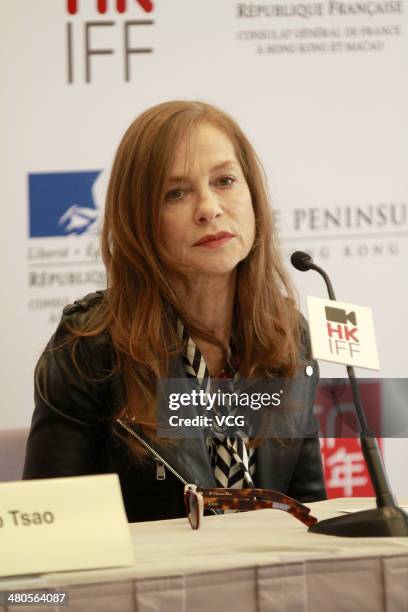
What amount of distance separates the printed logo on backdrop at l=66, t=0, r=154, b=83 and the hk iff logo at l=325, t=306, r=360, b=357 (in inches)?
77.2

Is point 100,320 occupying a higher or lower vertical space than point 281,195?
lower

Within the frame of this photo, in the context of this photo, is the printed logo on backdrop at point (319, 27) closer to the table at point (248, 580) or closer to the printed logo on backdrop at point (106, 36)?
the printed logo on backdrop at point (106, 36)

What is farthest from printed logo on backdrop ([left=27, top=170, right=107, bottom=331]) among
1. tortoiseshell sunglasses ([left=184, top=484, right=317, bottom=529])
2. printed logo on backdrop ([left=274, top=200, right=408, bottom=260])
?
tortoiseshell sunglasses ([left=184, top=484, right=317, bottom=529])

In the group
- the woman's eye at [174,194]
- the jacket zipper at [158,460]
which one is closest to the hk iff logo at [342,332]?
the jacket zipper at [158,460]

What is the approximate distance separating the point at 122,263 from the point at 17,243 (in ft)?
3.95

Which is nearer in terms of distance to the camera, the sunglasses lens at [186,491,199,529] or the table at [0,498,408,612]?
the table at [0,498,408,612]

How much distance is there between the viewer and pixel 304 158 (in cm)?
327

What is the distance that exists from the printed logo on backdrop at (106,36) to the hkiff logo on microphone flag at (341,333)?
6.40 ft

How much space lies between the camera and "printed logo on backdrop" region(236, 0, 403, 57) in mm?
3201

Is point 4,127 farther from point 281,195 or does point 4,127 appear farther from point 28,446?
point 28,446

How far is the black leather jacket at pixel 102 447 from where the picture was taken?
1.86m

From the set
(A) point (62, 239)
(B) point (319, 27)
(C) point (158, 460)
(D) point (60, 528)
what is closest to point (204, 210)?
(C) point (158, 460)

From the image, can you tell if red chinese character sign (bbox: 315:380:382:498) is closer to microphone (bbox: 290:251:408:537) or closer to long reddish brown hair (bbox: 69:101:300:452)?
long reddish brown hair (bbox: 69:101:300:452)

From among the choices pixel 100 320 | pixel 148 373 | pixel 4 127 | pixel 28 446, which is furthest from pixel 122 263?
pixel 4 127
